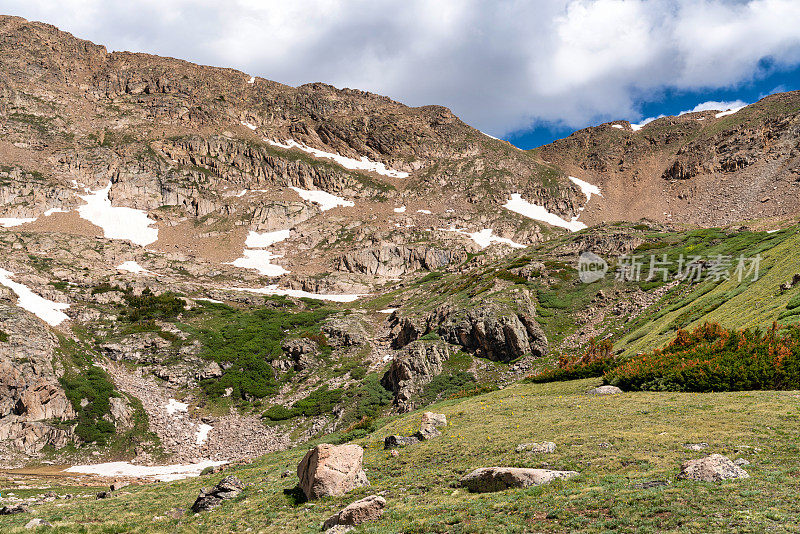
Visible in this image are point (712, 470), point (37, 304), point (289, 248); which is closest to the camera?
point (712, 470)

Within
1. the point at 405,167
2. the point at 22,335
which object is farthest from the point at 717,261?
the point at 405,167

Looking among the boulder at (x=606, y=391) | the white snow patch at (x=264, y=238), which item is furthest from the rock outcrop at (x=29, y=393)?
the white snow patch at (x=264, y=238)

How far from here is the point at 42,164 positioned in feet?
444

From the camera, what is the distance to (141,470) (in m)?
40.2

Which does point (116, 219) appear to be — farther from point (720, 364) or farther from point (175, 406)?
point (720, 364)

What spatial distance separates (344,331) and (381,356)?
40.6 ft

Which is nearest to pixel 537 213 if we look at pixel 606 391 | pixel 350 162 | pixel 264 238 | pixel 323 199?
pixel 350 162

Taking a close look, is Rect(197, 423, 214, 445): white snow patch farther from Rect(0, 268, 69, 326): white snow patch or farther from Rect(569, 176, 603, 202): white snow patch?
Rect(569, 176, 603, 202): white snow patch

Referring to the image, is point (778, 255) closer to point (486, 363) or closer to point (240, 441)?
point (486, 363)

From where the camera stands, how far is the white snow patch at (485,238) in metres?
A: 138

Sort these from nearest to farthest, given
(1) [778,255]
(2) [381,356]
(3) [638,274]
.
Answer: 1. (1) [778,255]
2. (3) [638,274]
3. (2) [381,356]

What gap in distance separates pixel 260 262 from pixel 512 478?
120 metres

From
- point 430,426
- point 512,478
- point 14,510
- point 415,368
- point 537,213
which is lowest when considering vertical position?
point 14,510

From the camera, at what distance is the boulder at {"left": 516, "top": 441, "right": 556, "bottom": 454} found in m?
15.9
